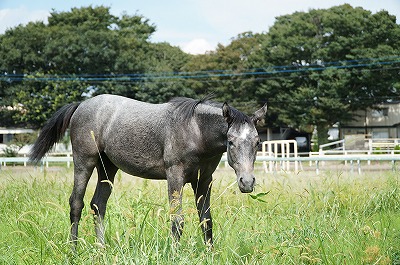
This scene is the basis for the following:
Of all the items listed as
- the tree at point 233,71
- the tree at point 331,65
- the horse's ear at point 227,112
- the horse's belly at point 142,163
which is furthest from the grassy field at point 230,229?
the tree at point 233,71

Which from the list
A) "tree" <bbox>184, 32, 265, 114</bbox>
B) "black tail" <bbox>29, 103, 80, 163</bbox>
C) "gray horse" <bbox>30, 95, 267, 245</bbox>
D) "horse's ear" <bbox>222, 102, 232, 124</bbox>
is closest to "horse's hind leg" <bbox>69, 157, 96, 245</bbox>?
"gray horse" <bbox>30, 95, 267, 245</bbox>

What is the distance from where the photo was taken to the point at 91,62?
1655 inches

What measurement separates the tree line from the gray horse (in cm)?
3453

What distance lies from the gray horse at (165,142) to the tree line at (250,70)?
113 ft

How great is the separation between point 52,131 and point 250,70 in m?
40.4

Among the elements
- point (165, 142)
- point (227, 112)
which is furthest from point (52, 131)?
point (227, 112)

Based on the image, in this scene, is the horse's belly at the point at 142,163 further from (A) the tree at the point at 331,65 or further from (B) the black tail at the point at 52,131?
(A) the tree at the point at 331,65

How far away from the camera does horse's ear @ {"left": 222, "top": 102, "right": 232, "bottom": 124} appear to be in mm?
4867

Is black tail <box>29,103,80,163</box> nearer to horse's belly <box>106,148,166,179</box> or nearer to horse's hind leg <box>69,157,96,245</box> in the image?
horse's hind leg <box>69,157,96,245</box>

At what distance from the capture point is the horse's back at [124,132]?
5.64 m

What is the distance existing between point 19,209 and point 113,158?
2.15 m

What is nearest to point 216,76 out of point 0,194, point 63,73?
point 63,73

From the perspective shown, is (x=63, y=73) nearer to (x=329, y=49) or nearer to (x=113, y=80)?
(x=113, y=80)

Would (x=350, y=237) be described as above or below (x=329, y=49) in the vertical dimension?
below
